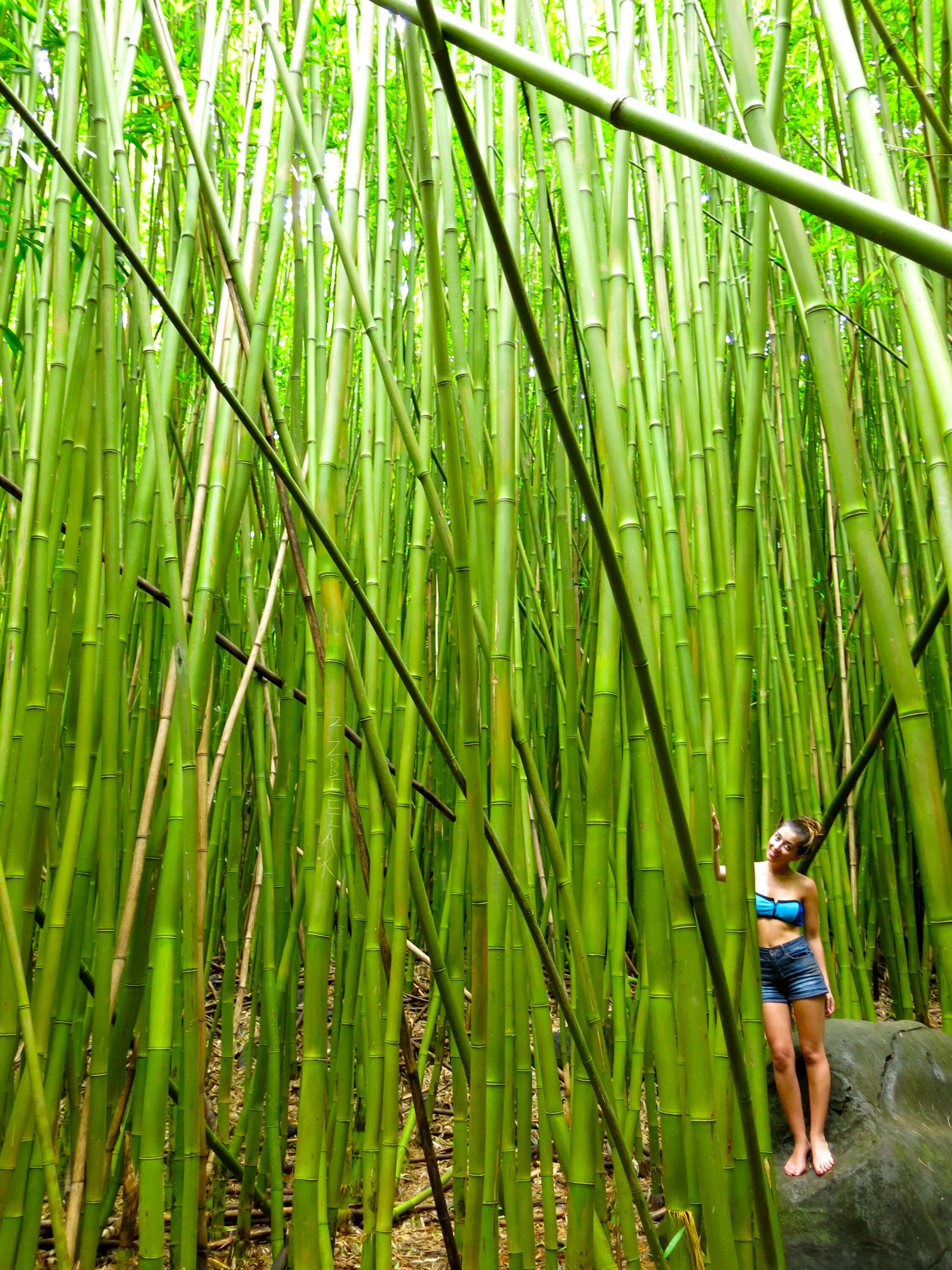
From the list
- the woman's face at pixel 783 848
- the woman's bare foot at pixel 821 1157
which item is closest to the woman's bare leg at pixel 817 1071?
the woman's bare foot at pixel 821 1157

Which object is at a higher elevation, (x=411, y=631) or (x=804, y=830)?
(x=411, y=631)

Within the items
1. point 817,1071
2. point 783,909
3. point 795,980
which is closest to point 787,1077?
point 817,1071

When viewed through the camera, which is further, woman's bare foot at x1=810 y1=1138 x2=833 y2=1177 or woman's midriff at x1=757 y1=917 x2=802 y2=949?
woman's midriff at x1=757 y1=917 x2=802 y2=949

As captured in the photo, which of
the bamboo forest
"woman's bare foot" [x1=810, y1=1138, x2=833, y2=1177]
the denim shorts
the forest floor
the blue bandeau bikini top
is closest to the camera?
the bamboo forest

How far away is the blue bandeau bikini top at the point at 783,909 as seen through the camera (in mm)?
1769

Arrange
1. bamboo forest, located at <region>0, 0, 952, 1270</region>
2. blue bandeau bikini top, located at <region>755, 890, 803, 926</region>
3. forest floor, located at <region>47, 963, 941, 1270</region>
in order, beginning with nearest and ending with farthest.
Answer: bamboo forest, located at <region>0, 0, 952, 1270</region>, forest floor, located at <region>47, 963, 941, 1270</region>, blue bandeau bikini top, located at <region>755, 890, 803, 926</region>

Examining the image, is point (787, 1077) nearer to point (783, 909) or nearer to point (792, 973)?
point (792, 973)

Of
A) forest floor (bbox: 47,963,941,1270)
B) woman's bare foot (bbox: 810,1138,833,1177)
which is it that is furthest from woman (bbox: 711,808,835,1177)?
forest floor (bbox: 47,963,941,1270)

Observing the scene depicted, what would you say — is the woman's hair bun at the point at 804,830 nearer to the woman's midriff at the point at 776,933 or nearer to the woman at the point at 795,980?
the woman at the point at 795,980

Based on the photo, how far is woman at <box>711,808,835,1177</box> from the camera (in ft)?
5.20

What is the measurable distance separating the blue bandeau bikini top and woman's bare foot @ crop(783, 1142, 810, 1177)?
0.37 meters

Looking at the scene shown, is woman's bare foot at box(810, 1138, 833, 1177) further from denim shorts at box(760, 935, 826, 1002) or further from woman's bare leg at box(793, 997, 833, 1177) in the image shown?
denim shorts at box(760, 935, 826, 1002)

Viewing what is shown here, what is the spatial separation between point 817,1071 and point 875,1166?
157 millimetres

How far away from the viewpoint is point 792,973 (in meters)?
1.69
